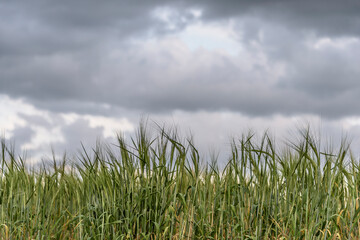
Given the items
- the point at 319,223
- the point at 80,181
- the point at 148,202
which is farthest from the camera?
the point at 80,181

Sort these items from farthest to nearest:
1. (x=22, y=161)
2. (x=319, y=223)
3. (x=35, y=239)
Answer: (x=22, y=161)
(x=35, y=239)
(x=319, y=223)

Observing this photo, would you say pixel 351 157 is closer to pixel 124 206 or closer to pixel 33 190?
pixel 124 206

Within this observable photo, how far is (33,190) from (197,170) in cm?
192

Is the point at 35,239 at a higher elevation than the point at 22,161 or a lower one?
lower

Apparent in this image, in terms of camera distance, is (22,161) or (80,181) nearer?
(80,181)

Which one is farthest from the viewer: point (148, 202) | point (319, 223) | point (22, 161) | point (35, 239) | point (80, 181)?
point (22, 161)

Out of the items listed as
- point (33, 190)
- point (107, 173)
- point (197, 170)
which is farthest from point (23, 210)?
point (197, 170)

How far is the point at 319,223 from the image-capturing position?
3771 millimetres

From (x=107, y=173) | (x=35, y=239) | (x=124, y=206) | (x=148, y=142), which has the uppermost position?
(x=148, y=142)

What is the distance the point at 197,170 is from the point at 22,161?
2.13 metres

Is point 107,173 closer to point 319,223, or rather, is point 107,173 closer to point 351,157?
point 319,223

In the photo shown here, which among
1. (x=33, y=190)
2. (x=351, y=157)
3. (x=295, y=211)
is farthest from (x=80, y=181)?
(x=351, y=157)

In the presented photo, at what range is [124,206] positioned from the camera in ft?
13.5

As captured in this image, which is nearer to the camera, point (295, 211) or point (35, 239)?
point (295, 211)
